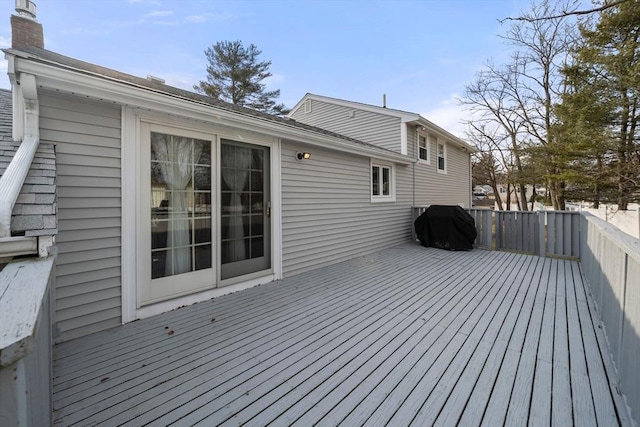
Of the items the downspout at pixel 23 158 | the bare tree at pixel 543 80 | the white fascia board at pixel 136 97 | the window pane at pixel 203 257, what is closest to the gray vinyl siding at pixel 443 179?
the bare tree at pixel 543 80

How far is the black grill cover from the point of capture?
280 inches

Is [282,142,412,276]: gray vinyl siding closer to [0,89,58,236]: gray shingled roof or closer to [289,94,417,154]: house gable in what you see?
[289,94,417,154]: house gable

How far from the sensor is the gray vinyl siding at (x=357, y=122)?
9289mm

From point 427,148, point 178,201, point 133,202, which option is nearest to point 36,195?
point 133,202

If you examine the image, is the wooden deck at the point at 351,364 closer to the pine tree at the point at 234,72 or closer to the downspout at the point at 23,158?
the downspout at the point at 23,158

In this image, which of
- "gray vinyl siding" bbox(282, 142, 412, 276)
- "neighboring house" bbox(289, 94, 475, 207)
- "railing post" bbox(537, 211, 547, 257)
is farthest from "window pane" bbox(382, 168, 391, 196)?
"railing post" bbox(537, 211, 547, 257)

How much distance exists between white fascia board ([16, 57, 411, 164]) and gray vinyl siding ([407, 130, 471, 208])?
5.84 m

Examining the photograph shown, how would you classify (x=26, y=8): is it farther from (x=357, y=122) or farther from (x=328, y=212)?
(x=357, y=122)

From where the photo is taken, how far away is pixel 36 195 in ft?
6.65

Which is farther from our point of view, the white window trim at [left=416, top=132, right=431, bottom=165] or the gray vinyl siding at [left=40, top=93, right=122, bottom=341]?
the white window trim at [left=416, top=132, right=431, bottom=165]

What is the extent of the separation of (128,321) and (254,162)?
251cm

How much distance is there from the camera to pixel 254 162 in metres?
4.37

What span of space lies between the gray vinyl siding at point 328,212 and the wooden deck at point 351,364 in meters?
1.30

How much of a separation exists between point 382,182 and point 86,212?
620 cm
